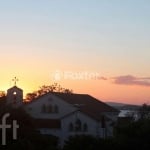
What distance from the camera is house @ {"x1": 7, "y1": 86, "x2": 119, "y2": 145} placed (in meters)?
62.5

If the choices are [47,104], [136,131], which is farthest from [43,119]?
[136,131]

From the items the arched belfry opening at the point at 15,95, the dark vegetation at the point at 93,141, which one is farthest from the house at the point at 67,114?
the dark vegetation at the point at 93,141

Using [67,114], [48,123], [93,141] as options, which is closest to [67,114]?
[67,114]

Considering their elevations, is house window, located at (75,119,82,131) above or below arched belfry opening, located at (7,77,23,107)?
below

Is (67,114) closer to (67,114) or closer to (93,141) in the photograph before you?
(67,114)

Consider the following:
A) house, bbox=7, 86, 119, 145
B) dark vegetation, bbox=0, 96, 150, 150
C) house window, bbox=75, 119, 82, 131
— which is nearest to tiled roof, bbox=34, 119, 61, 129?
house, bbox=7, 86, 119, 145

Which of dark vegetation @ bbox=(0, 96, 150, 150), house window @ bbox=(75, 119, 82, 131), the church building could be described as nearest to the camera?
dark vegetation @ bbox=(0, 96, 150, 150)

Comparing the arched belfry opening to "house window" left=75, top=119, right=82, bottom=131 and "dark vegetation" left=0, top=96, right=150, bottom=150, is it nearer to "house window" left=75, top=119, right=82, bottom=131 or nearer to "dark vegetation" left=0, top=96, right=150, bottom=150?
"house window" left=75, top=119, right=82, bottom=131

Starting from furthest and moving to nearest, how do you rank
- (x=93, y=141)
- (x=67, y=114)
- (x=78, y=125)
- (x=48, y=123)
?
(x=67, y=114), (x=48, y=123), (x=78, y=125), (x=93, y=141)

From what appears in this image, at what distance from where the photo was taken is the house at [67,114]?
62.5 meters

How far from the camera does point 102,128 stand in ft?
210

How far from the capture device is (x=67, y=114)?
6450 centimetres

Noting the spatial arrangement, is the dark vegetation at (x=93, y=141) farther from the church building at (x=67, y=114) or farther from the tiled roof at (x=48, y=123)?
the tiled roof at (x=48, y=123)

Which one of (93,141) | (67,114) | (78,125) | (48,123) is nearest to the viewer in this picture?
(93,141)
